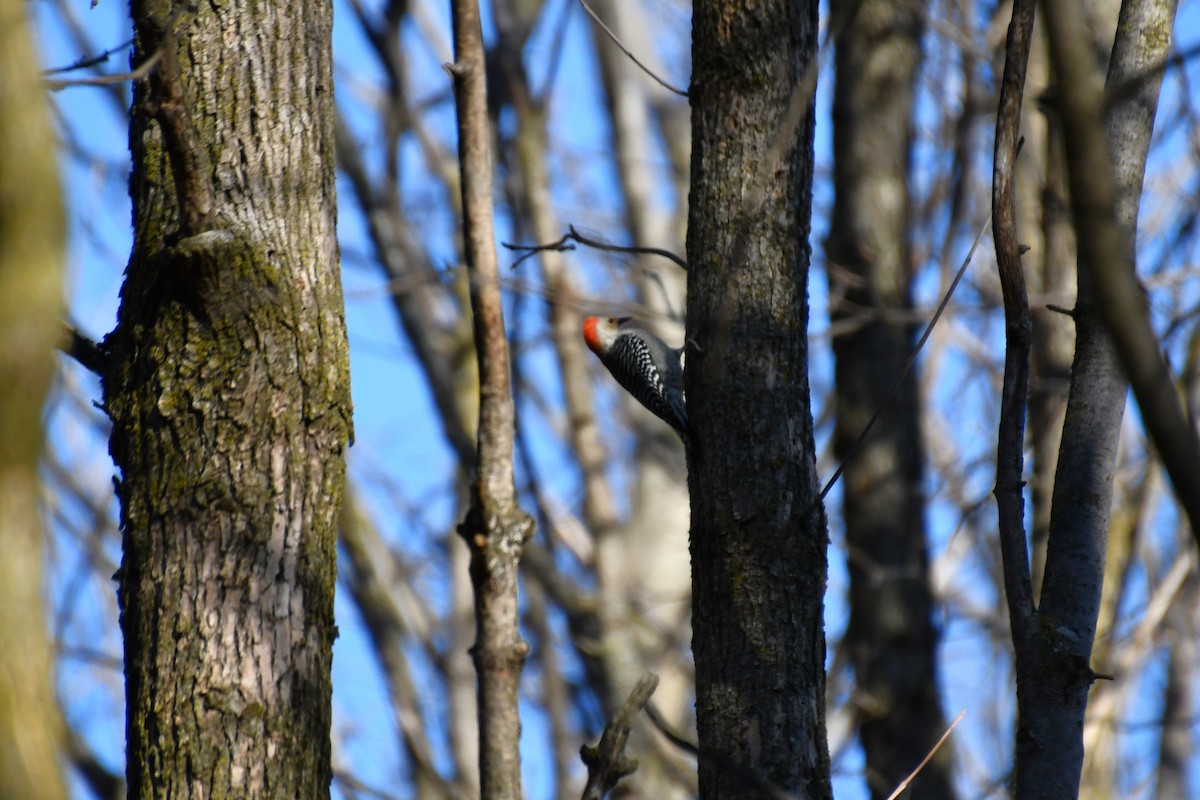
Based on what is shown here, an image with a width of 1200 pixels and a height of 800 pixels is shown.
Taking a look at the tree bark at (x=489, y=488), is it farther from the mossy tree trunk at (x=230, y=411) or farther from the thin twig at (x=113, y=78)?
the thin twig at (x=113, y=78)

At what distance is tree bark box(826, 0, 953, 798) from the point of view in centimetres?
607

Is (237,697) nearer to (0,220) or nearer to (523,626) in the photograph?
(0,220)

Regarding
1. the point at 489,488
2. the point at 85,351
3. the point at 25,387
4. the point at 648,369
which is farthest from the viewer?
the point at 648,369

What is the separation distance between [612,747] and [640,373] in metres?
3.47

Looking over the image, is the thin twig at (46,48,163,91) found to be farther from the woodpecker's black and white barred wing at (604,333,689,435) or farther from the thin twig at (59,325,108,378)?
the woodpecker's black and white barred wing at (604,333,689,435)

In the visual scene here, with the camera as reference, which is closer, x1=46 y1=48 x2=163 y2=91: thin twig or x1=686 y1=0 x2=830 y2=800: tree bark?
x1=46 y1=48 x2=163 y2=91: thin twig

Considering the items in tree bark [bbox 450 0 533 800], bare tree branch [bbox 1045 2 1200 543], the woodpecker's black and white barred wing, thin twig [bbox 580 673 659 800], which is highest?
the woodpecker's black and white barred wing

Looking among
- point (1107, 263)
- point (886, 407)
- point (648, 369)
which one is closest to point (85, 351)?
point (1107, 263)

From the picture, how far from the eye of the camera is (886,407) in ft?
19.6

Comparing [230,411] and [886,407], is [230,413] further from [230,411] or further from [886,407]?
[886,407]

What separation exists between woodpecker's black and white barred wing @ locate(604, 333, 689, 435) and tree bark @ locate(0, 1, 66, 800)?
11.2ft

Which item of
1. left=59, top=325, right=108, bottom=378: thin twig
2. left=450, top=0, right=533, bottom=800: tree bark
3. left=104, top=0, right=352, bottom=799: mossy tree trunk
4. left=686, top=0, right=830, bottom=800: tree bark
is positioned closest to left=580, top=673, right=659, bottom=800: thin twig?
left=686, top=0, right=830, bottom=800: tree bark

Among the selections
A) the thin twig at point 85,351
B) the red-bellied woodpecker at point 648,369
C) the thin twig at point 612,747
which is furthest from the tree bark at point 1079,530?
the red-bellied woodpecker at point 648,369

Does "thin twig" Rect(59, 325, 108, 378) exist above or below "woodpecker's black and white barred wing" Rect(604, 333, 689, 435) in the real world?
below
